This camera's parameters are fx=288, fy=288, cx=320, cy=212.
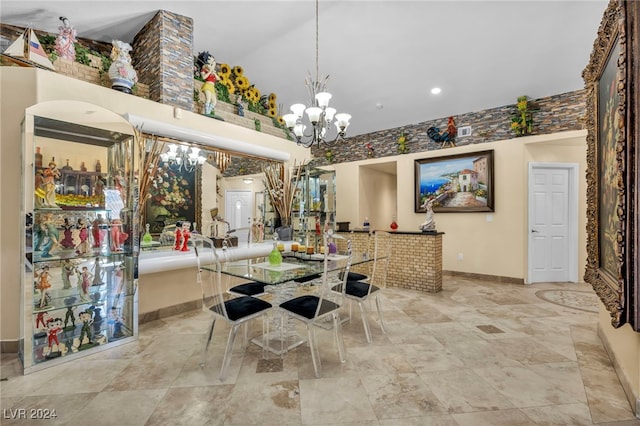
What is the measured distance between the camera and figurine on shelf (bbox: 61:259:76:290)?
2.51 m

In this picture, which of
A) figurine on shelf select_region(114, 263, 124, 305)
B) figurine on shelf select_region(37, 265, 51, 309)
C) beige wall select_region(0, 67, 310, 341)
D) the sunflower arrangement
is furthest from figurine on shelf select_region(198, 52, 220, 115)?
figurine on shelf select_region(37, 265, 51, 309)

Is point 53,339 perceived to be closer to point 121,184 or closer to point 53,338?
point 53,338

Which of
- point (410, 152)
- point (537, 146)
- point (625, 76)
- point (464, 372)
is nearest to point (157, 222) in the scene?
point (464, 372)

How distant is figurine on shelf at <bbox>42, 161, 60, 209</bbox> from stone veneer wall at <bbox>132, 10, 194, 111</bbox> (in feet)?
4.52

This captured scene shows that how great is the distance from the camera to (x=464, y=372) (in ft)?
7.02

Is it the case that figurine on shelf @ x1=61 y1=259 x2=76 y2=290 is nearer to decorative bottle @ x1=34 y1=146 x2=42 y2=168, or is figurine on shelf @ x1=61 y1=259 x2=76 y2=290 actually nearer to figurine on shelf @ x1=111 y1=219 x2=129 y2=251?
figurine on shelf @ x1=111 y1=219 x2=129 y2=251

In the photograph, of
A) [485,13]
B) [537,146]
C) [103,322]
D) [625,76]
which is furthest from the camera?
[537,146]

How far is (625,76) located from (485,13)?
2103mm

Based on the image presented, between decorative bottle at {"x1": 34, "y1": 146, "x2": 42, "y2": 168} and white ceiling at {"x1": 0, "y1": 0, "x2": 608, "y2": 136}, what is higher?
white ceiling at {"x1": 0, "y1": 0, "x2": 608, "y2": 136}

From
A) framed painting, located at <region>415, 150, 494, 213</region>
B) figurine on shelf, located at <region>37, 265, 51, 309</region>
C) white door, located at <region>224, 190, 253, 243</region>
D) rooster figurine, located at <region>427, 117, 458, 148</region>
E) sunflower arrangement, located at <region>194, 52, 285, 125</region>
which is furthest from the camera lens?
rooster figurine, located at <region>427, 117, 458, 148</region>

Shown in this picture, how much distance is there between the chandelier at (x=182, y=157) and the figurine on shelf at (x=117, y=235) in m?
0.97

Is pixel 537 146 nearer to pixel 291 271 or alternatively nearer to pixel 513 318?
pixel 513 318

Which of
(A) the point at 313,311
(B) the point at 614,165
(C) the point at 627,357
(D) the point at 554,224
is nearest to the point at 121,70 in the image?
(A) the point at 313,311

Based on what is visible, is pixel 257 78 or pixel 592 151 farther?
pixel 257 78
